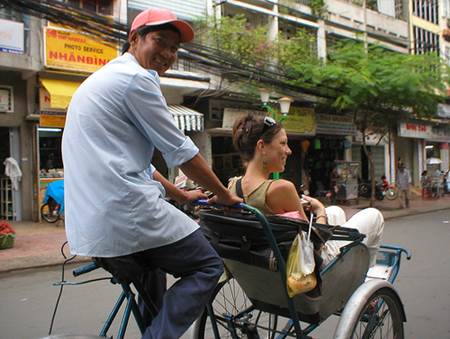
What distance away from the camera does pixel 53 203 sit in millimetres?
11883

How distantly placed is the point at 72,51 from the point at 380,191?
41.6 feet

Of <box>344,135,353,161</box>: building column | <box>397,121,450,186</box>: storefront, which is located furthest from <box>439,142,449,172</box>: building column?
<box>344,135,353,161</box>: building column

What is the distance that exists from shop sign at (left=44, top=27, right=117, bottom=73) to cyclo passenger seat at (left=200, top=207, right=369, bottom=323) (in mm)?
10536

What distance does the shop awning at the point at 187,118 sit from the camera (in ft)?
46.5

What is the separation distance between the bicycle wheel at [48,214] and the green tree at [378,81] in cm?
849

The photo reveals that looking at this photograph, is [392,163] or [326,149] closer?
[326,149]

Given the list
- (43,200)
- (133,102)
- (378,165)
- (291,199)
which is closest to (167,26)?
(133,102)

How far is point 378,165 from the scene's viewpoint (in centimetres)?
2353

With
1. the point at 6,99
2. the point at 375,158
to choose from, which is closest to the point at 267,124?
the point at 6,99

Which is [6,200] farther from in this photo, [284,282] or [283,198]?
[284,282]

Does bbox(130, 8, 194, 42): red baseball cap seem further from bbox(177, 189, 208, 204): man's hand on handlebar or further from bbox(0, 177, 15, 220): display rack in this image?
bbox(0, 177, 15, 220): display rack

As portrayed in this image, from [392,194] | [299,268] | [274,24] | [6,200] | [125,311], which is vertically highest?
[274,24]

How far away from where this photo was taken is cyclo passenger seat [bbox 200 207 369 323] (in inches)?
90.9

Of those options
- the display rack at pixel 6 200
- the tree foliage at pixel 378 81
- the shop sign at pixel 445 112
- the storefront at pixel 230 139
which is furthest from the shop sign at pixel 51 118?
the shop sign at pixel 445 112
